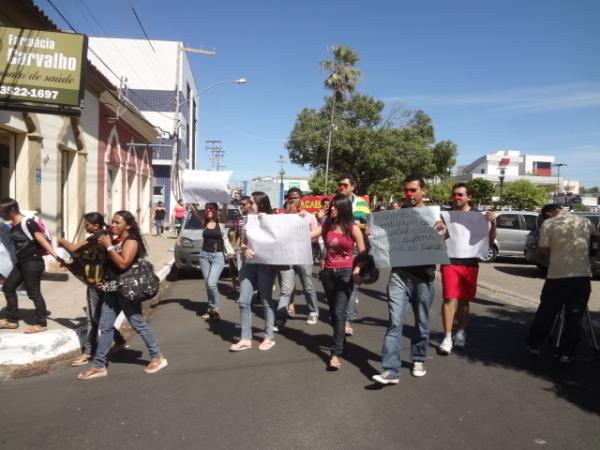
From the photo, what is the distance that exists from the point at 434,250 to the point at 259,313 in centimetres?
361

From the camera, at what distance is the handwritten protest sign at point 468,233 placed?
5.38 m

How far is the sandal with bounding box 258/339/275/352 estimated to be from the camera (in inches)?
214

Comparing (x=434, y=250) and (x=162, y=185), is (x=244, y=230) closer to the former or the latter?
(x=434, y=250)

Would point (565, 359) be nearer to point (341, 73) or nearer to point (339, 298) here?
point (339, 298)

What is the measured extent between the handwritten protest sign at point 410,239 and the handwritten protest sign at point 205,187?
3251mm

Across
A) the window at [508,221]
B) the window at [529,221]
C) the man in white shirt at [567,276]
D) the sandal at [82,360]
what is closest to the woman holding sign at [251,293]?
the sandal at [82,360]

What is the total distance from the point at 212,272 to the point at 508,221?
11.7 meters

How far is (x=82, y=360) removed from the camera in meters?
5.09

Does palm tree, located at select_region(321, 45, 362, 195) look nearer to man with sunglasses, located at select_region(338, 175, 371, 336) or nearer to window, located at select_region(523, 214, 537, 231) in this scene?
window, located at select_region(523, 214, 537, 231)

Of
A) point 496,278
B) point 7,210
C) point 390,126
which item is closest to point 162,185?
point 390,126

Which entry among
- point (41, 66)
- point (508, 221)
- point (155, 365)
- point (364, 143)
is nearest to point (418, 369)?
point (155, 365)

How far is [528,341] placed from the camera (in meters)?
5.45

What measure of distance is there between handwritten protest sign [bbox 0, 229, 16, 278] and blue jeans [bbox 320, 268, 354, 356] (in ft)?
12.5

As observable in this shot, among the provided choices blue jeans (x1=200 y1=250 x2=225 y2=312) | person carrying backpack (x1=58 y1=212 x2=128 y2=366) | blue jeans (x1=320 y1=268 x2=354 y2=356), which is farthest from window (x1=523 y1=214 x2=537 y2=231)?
person carrying backpack (x1=58 y1=212 x2=128 y2=366)
